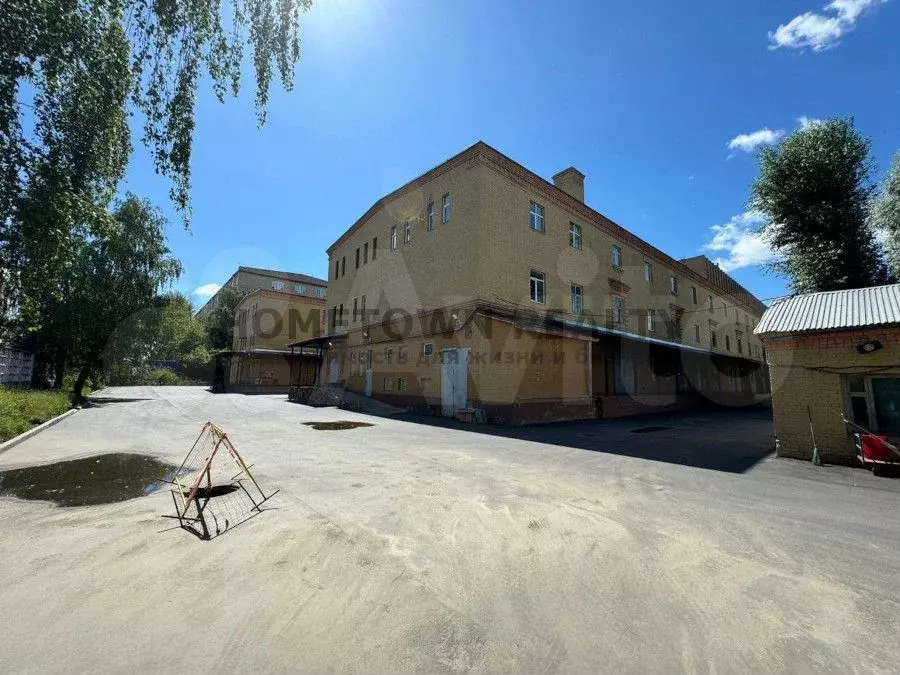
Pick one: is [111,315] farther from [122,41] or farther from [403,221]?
[122,41]

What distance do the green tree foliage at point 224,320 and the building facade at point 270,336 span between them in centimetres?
491

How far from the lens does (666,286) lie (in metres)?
30.6

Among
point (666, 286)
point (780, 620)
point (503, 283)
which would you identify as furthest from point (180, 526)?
point (666, 286)

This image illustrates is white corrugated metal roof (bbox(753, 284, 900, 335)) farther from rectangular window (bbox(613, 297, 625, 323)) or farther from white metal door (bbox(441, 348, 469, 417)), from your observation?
rectangular window (bbox(613, 297, 625, 323))

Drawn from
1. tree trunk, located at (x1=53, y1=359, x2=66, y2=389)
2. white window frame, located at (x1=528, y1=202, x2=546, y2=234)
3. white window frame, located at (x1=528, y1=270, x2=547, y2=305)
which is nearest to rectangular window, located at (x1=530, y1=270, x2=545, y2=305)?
white window frame, located at (x1=528, y1=270, x2=547, y2=305)

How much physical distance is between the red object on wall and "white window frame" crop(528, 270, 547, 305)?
12.8 m

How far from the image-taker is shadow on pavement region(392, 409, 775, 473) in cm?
892

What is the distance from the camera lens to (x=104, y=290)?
69.6ft

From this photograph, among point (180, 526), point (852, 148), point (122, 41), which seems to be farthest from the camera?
point (852, 148)

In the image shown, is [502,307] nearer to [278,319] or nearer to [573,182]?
[573,182]

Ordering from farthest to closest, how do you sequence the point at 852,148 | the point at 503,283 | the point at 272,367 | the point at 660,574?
1. the point at 272,367
2. the point at 852,148
3. the point at 503,283
4. the point at 660,574

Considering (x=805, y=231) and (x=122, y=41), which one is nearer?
(x=122, y=41)

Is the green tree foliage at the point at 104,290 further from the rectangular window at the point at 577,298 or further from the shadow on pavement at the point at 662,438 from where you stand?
the rectangular window at the point at 577,298

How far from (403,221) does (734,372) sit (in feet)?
92.8
